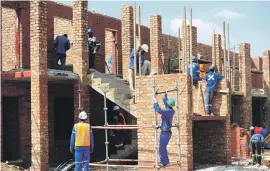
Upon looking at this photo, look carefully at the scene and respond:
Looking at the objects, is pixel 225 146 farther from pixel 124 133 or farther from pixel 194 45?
pixel 194 45

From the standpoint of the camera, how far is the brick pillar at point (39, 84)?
13.4 meters

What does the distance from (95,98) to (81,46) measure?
303 cm

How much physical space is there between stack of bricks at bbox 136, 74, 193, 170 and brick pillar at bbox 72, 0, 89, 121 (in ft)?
8.08

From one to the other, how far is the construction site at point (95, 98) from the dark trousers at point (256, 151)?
288 millimetres

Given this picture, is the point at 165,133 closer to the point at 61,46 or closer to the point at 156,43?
the point at 61,46

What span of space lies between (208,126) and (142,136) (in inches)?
109

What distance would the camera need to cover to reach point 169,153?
41.1ft

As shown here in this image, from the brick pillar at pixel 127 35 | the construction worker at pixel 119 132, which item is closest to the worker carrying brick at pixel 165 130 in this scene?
the construction worker at pixel 119 132

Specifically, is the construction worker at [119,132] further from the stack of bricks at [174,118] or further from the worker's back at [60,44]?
the worker's back at [60,44]

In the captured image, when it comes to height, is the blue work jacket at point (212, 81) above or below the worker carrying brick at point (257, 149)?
above

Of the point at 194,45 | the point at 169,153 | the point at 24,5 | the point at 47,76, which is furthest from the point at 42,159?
the point at 194,45

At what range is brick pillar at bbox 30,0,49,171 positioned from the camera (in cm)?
1340

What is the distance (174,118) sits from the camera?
493 inches

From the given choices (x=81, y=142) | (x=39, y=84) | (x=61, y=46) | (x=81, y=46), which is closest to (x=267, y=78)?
(x=81, y=46)
